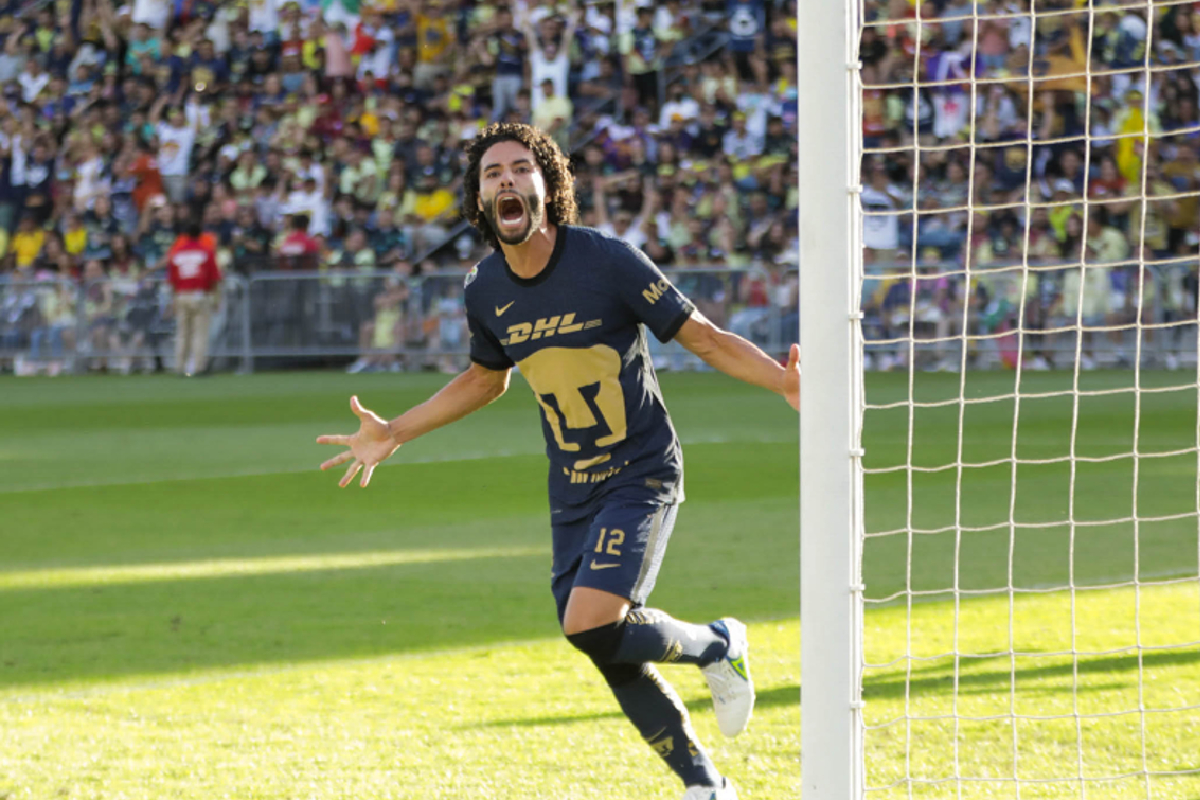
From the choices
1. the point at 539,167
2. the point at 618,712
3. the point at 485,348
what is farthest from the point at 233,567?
the point at 539,167

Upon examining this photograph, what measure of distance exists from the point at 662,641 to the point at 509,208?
1.31 m

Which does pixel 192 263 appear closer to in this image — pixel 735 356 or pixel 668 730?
pixel 735 356

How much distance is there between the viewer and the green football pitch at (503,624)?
4746 millimetres

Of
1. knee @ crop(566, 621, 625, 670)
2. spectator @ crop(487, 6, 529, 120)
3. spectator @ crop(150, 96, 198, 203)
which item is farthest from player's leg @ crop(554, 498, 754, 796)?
spectator @ crop(150, 96, 198, 203)

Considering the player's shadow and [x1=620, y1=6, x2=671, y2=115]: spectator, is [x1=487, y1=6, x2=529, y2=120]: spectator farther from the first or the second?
the player's shadow

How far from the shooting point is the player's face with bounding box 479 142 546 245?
464cm

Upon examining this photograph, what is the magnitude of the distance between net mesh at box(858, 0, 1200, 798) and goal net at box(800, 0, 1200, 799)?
3cm

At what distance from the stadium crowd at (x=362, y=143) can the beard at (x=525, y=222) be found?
16.1 meters

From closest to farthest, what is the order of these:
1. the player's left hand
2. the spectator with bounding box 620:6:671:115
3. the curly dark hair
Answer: the player's left hand < the curly dark hair < the spectator with bounding box 620:6:671:115

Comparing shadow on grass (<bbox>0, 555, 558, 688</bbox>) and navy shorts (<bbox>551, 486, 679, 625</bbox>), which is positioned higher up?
navy shorts (<bbox>551, 486, 679, 625</bbox>)

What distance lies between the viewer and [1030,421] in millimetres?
14820

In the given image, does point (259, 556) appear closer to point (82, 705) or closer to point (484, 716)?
point (82, 705)

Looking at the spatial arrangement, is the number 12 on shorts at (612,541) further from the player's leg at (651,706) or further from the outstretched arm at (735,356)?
the outstretched arm at (735,356)

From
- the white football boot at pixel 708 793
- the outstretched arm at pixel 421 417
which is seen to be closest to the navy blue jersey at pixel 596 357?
the outstretched arm at pixel 421 417
